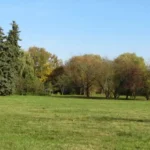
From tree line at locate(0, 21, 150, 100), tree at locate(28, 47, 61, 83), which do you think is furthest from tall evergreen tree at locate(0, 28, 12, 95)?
tree at locate(28, 47, 61, 83)

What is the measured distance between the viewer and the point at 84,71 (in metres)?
76.6

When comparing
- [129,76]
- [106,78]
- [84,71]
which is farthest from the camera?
[84,71]

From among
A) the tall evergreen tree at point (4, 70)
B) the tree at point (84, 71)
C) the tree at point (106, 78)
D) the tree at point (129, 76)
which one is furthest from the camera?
the tree at point (84, 71)

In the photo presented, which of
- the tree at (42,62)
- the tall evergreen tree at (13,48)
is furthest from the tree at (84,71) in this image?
the tall evergreen tree at (13,48)

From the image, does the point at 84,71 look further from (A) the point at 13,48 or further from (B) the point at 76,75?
(A) the point at 13,48

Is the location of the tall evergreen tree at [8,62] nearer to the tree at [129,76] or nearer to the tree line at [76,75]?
the tree line at [76,75]

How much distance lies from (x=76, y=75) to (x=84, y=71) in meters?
2.25

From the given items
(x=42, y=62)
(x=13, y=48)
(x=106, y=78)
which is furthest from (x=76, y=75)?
(x=13, y=48)

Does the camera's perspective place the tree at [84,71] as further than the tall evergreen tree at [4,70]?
Yes

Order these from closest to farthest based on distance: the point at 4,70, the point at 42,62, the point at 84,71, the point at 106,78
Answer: the point at 4,70, the point at 106,78, the point at 84,71, the point at 42,62

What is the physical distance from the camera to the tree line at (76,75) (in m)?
60.9

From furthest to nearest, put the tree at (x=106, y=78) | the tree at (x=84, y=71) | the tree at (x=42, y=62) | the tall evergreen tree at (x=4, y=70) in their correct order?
the tree at (x=42, y=62)
the tree at (x=84, y=71)
the tree at (x=106, y=78)
the tall evergreen tree at (x=4, y=70)

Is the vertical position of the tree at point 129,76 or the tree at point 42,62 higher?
the tree at point 42,62

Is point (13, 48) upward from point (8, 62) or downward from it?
upward
